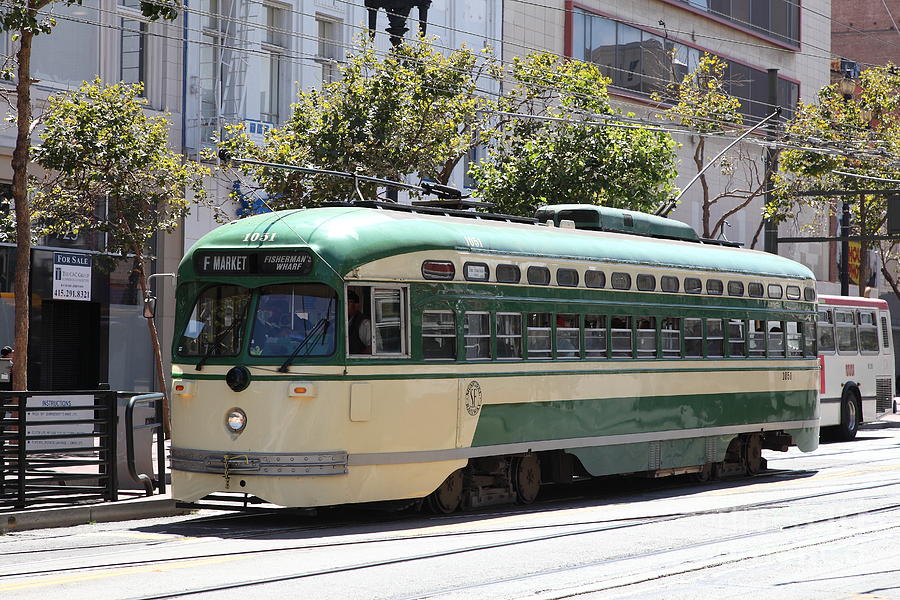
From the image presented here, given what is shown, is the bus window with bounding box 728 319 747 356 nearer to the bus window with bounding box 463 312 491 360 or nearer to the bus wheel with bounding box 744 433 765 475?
the bus wheel with bounding box 744 433 765 475

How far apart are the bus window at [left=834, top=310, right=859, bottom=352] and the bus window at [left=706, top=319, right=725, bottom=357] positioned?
11231mm

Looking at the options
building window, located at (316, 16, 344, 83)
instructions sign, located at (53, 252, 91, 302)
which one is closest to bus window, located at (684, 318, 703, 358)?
instructions sign, located at (53, 252, 91, 302)

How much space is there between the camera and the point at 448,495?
14586mm

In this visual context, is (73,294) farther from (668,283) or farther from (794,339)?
(794,339)

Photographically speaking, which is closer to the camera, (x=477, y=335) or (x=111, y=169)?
(x=477, y=335)

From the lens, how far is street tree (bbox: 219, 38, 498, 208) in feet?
78.3

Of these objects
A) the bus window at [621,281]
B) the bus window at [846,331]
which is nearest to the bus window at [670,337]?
the bus window at [621,281]

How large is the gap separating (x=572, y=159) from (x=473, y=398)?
42.7 feet

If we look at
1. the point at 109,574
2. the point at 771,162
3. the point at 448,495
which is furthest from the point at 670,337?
the point at 771,162

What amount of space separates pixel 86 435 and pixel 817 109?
3050cm

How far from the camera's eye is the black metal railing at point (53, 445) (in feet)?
46.8

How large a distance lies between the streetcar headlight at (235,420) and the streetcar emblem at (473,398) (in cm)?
239

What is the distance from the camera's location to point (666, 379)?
57.4 feet

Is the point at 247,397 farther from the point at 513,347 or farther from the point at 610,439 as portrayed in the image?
the point at 610,439
